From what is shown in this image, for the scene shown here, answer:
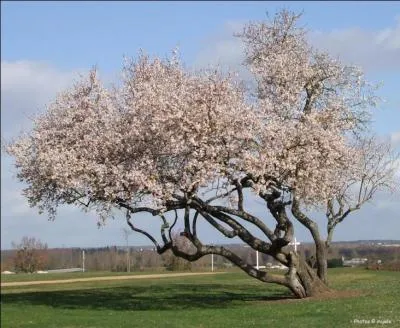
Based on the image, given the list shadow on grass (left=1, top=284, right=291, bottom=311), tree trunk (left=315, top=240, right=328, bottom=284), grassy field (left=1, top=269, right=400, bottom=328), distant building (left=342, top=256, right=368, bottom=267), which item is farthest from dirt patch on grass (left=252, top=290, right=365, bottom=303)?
distant building (left=342, top=256, right=368, bottom=267)

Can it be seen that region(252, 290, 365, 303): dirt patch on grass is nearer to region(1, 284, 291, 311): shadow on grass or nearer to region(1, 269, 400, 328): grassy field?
region(1, 269, 400, 328): grassy field

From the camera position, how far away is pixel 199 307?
24.8 meters

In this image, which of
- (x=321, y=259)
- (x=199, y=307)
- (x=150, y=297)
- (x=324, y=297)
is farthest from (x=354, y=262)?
(x=199, y=307)

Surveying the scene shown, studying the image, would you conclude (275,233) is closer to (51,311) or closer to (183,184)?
(183,184)

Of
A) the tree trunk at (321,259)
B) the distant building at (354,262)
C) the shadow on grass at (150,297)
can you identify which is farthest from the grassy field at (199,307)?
the distant building at (354,262)

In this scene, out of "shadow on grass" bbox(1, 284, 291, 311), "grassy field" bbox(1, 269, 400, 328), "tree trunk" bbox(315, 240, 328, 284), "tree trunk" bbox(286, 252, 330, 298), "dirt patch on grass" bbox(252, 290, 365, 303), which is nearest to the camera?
"grassy field" bbox(1, 269, 400, 328)

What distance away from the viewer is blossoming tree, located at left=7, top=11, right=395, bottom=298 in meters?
23.7

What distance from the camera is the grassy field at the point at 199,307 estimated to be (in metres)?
19.4

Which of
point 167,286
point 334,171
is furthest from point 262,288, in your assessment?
point 334,171

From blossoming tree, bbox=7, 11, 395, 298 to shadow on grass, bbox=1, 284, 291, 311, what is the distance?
6.42 feet

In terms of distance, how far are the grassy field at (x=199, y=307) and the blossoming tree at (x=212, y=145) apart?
7.39ft

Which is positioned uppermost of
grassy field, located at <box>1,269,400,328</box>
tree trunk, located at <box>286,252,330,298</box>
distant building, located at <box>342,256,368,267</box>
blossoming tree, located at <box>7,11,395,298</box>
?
blossoming tree, located at <box>7,11,395,298</box>

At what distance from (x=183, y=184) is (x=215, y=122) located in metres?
2.52

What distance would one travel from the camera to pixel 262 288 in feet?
111
